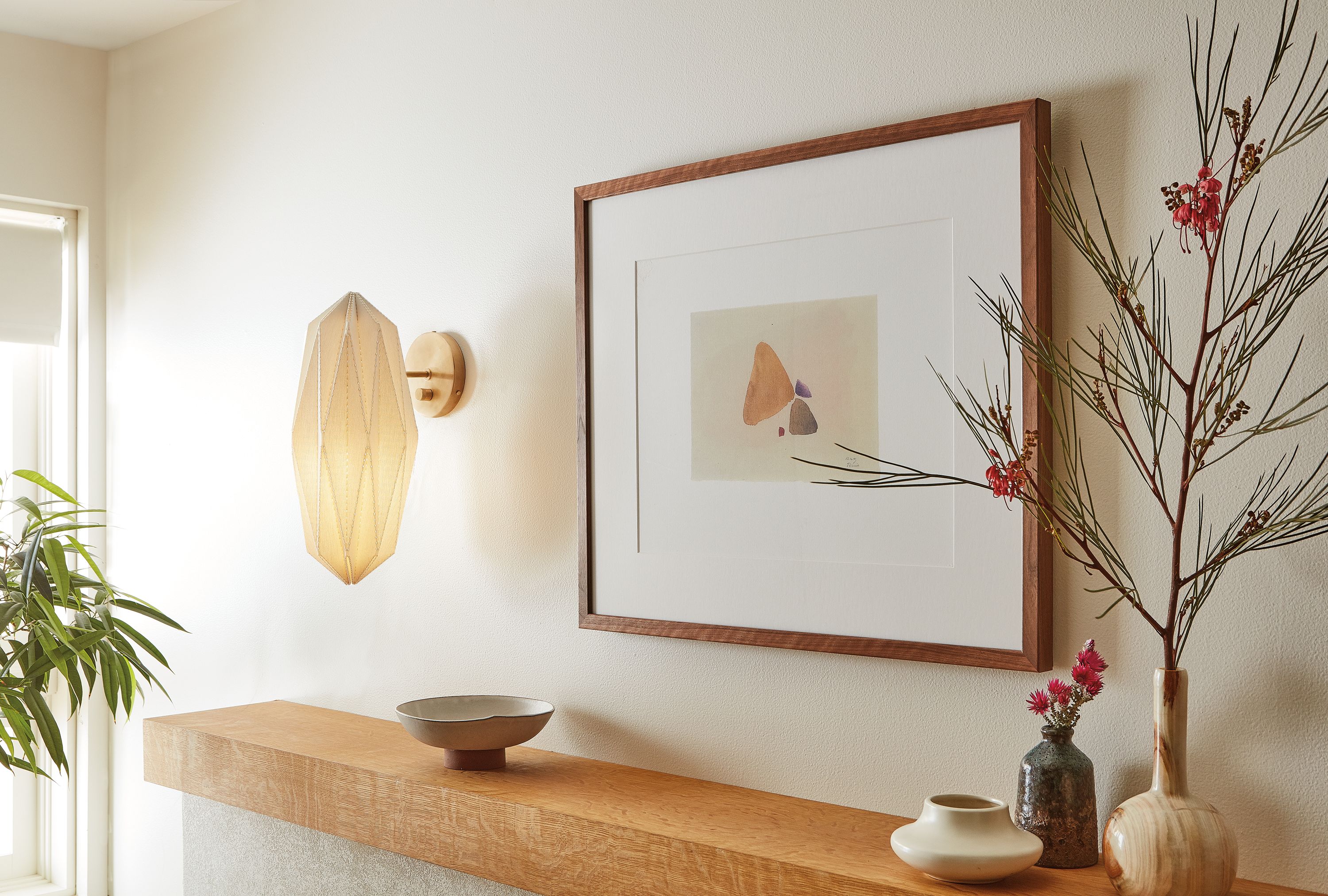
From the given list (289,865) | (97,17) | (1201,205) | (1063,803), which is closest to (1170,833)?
(1063,803)

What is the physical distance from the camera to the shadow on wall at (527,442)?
204cm

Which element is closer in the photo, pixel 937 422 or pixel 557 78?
pixel 937 422

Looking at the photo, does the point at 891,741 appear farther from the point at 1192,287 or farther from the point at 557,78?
the point at 557,78

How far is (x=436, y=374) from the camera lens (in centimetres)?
222

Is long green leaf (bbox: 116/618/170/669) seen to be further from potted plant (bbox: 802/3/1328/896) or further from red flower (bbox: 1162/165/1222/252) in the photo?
red flower (bbox: 1162/165/1222/252)

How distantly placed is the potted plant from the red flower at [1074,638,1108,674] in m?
0.06

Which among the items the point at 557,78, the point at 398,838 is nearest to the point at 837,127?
the point at 557,78

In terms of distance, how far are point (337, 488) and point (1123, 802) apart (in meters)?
1.34

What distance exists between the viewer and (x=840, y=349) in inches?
64.6

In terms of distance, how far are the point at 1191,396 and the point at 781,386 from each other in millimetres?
595

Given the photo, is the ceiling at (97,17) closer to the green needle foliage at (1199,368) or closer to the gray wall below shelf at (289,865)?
the gray wall below shelf at (289,865)

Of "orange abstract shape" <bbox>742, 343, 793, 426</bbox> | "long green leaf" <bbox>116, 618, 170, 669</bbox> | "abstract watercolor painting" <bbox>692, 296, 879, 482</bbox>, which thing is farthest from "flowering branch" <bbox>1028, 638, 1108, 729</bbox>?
"long green leaf" <bbox>116, 618, 170, 669</bbox>

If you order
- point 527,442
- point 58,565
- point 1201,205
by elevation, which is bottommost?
point 58,565

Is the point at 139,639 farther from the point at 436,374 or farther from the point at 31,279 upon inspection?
the point at 31,279
